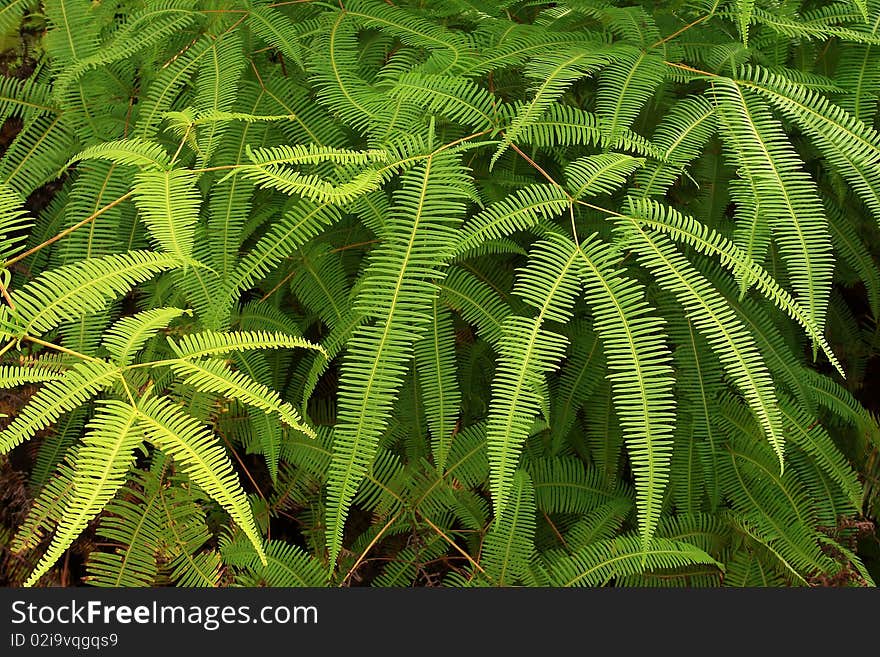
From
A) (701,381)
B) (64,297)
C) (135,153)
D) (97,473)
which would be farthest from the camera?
(701,381)

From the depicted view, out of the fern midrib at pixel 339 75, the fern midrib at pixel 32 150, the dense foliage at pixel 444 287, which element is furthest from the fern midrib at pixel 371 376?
the fern midrib at pixel 32 150

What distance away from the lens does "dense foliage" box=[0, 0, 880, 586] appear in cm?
139

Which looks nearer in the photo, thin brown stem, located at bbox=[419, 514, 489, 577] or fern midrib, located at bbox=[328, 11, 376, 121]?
fern midrib, located at bbox=[328, 11, 376, 121]

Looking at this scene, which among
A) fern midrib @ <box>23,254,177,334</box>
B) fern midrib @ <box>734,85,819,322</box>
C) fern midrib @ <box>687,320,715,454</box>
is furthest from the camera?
fern midrib @ <box>687,320,715,454</box>

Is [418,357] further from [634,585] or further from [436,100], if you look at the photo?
[634,585]

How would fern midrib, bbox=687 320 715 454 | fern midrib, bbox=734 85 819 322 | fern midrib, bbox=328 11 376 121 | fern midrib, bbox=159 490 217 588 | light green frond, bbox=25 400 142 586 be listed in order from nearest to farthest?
light green frond, bbox=25 400 142 586 < fern midrib, bbox=734 85 819 322 < fern midrib, bbox=328 11 376 121 < fern midrib, bbox=159 490 217 588 < fern midrib, bbox=687 320 715 454

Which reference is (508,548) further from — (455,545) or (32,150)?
(32,150)

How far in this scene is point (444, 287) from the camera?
1676 millimetres

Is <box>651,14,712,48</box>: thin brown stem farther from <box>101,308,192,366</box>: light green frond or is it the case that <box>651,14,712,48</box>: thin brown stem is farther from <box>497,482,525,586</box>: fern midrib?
<box>101,308,192,366</box>: light green frond

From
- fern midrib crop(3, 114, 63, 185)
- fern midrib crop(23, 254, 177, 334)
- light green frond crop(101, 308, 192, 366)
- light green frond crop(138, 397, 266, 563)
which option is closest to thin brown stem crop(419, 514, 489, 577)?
light green frond crop(138, 397, 266, 563)

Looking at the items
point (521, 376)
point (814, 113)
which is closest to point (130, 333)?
point (521, 376)

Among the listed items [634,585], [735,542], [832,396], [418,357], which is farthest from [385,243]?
[832,396]

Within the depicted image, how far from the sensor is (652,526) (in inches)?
54.2

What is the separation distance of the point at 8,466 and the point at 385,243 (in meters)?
1.26
